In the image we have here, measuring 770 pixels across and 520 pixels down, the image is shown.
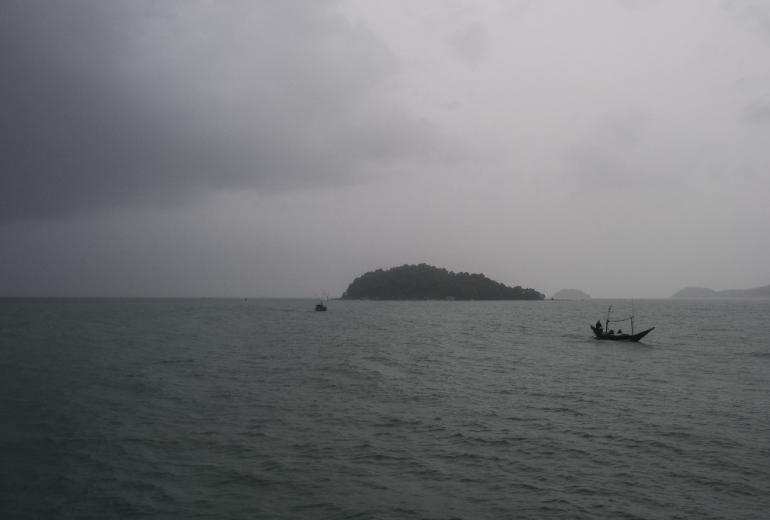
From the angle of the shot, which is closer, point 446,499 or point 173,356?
point 446,499

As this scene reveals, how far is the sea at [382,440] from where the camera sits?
47.2ft

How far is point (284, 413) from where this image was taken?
24703 mm

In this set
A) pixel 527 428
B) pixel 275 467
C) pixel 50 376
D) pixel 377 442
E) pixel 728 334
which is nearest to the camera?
pixel 275 467

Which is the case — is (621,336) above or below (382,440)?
above

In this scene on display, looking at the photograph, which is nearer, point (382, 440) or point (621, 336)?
point (382, 440)

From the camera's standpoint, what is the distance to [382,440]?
66.8ft

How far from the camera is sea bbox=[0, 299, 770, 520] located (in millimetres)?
14375

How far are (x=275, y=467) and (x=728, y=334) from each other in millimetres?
76712

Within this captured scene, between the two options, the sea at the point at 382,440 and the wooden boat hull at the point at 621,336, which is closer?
the sea at the point at 382,440

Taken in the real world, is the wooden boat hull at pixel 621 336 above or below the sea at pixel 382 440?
above

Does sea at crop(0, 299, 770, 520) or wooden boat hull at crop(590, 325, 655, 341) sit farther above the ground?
wooden boat hull at crop(590, 325, 655, 341)

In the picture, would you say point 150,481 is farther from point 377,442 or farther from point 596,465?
point 596,465

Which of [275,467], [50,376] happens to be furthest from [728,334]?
[50,376]

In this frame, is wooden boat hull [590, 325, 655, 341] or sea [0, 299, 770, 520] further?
wooden boat hull [590, 325, 655, 341]
